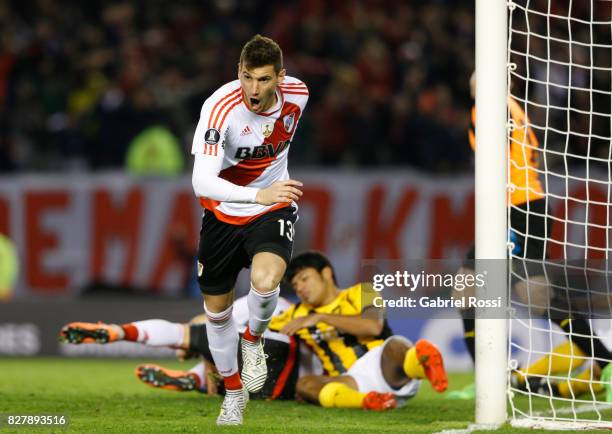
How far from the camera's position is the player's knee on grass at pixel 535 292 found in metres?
7.39

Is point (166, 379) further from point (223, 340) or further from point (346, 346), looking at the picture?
point (223, 340)

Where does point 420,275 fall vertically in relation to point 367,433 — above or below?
above

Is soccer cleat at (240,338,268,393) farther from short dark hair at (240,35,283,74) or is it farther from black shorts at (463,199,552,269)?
black shorts at (463,199,552,269)

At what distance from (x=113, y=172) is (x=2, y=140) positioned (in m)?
1.43

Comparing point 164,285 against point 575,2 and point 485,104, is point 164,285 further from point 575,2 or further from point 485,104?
point 485,104

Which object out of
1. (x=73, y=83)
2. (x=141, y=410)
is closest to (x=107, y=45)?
(x=73, y=83)

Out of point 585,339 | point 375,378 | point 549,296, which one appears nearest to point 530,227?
point 549,296

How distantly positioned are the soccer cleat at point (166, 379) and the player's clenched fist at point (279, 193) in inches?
92.8

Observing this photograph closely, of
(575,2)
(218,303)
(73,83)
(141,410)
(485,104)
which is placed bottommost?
(141,410)

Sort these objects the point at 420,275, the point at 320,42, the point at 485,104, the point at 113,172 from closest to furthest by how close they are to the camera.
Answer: the point at 485,104
the point at 420,275
the point at 113,172
the point at 320,42

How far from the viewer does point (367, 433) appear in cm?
607

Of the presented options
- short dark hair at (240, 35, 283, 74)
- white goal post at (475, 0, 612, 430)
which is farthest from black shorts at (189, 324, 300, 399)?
short dark hair at (240, 35, 283, 74)

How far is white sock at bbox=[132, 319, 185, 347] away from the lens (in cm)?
789

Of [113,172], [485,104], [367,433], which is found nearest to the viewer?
[367,433]
